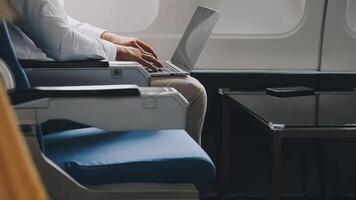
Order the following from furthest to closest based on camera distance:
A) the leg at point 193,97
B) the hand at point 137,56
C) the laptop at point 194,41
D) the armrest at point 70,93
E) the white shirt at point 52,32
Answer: the laptop at point 194,41, the leg at point 193,97, the hand at point 137,56, the white shirt at point 52,32, the armrest at point 70,93

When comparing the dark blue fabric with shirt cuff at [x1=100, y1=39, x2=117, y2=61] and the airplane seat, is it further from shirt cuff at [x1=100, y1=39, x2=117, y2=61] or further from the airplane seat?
shirt cuff at [x1=100, y1=39, x2=117, y2=61]

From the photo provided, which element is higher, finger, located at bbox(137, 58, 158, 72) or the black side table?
finger, located at bbox(137, 58, 158, 72)

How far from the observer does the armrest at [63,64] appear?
5.54ft

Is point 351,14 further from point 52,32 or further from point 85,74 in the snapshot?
point 52,32

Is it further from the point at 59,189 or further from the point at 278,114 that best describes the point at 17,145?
the point at 278,114

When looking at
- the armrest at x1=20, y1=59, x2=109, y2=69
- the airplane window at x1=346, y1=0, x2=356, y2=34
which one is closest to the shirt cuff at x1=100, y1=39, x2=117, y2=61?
the armrest at x1=20, y1=59, x2=109, y2=69

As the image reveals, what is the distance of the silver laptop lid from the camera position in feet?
7.30

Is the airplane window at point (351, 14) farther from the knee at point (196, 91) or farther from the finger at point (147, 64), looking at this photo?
the finger at point (147, 64)

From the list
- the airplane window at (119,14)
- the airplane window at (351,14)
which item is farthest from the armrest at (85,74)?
the airplane window at (351,14)

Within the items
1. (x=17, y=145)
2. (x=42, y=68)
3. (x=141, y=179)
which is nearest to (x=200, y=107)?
(x=42, y=68)

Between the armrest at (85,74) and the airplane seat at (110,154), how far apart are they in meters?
0.46

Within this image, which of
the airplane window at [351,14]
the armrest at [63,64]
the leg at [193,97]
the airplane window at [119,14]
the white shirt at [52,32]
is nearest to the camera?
the white shirt at [52,32]

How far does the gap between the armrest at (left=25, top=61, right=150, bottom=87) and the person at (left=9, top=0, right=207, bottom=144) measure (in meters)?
0.03

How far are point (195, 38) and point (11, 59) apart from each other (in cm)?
118
